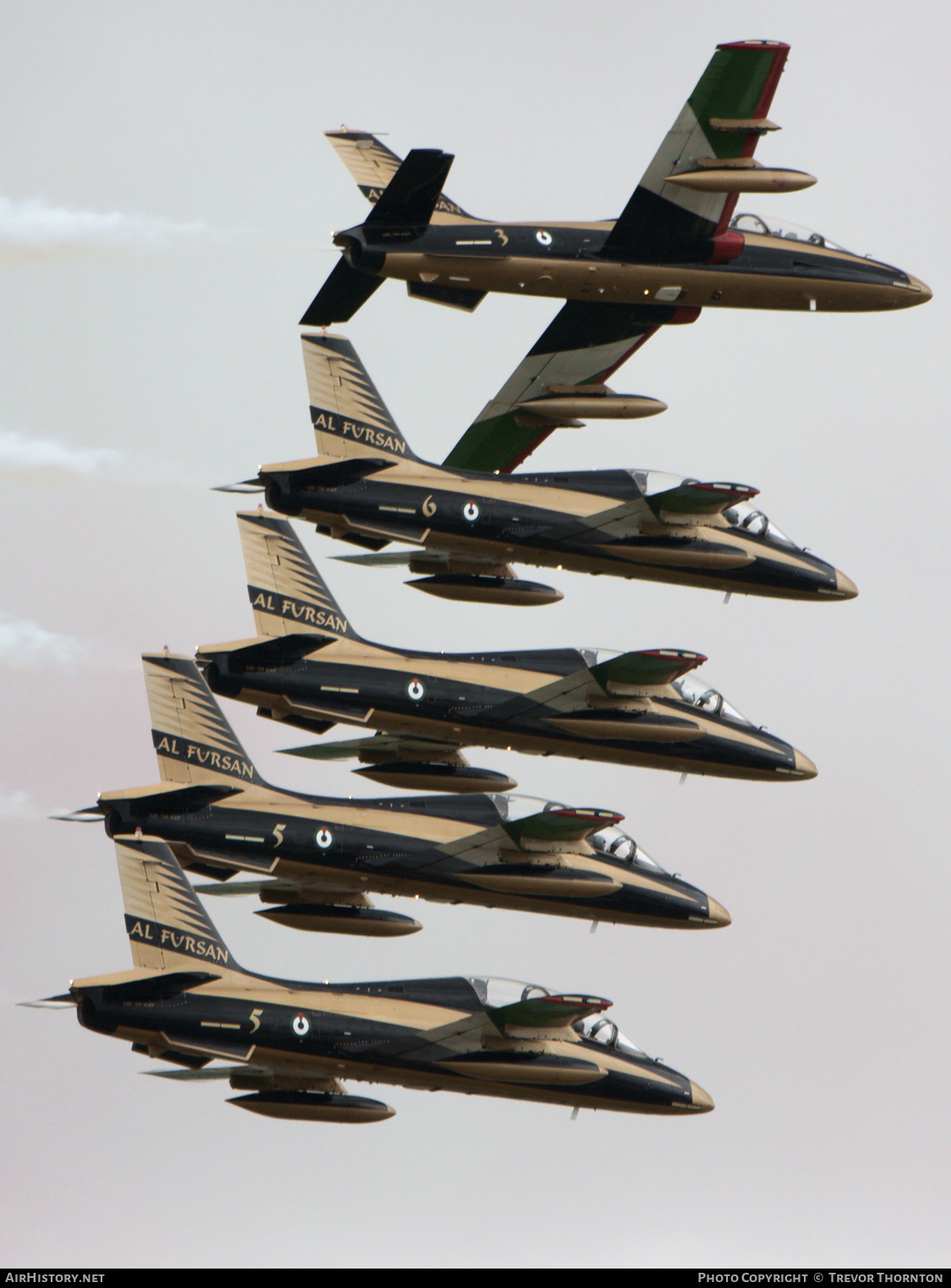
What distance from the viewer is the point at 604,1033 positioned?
7362cm

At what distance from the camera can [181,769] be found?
2972 inches

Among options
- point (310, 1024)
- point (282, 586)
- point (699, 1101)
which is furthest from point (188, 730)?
point (699, 1101)

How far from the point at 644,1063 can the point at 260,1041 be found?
11791 millimetres

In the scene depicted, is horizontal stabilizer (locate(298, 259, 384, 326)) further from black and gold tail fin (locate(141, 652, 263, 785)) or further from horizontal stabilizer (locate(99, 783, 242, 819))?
horizontal stabilizer (locate(99, 783, 242, 819))

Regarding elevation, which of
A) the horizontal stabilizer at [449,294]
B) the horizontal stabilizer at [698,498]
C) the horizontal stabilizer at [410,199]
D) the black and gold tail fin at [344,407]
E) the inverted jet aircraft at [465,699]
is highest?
the horizontal stabilizer at [410,199]

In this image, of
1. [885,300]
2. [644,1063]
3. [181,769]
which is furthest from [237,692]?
[885,300]

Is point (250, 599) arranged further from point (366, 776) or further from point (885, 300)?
point (885, 300)

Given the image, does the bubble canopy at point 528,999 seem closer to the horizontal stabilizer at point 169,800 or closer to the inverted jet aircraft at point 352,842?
the inverted jet aircraft at point 352,842

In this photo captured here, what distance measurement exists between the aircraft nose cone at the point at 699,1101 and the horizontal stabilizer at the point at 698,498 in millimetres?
17156

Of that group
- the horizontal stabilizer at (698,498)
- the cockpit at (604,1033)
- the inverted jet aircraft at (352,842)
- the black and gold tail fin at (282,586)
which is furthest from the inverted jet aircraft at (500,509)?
the cockpit at (604,1033)

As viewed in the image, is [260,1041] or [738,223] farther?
[738,223]

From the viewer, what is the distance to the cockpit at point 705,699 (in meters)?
77.2

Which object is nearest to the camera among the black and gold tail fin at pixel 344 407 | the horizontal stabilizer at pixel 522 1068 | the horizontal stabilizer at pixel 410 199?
the horizontal stabilizer at pixel 410 199
